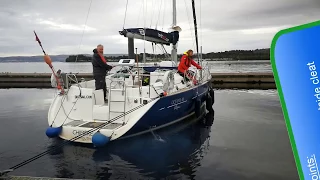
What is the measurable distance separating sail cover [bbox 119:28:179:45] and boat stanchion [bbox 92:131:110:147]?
16.5 feet

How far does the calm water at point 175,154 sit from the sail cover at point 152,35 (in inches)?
152

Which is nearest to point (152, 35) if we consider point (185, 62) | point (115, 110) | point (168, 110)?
point (185, 62)

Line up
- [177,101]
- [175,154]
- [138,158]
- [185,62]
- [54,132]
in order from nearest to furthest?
[138,158], [175,154], [54,132], [177,101], [185,62]

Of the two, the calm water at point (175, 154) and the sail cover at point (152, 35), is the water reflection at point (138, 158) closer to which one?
the calm water at point (175, 154)

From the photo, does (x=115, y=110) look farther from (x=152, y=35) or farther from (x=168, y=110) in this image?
(x=152, y=35)

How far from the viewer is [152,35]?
Result: 1098 cm

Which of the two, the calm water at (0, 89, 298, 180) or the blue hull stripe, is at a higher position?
the blue hull stripe

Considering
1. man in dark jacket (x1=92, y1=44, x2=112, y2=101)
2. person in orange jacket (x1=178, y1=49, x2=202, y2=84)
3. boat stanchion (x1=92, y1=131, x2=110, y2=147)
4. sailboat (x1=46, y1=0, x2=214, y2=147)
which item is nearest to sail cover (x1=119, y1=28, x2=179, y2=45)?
person in orange jacket (x1=178, y1=49, x2=202, y2=84)

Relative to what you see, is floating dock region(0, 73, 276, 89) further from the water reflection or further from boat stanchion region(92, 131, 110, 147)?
boat stanchion region(92, 131, 110, 147)

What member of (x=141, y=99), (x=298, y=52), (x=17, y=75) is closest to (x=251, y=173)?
(x=141, y=99)

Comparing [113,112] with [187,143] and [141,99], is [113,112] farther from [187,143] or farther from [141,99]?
[187,143]

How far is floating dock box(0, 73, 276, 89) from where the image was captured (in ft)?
79.3

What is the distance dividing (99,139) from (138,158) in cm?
111

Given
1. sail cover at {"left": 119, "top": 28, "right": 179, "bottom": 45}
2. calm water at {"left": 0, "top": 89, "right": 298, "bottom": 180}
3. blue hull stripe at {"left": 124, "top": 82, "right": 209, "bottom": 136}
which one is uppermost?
sail cover at {"left": 119, "top": 28, "right": 179, "bottom": 45}
